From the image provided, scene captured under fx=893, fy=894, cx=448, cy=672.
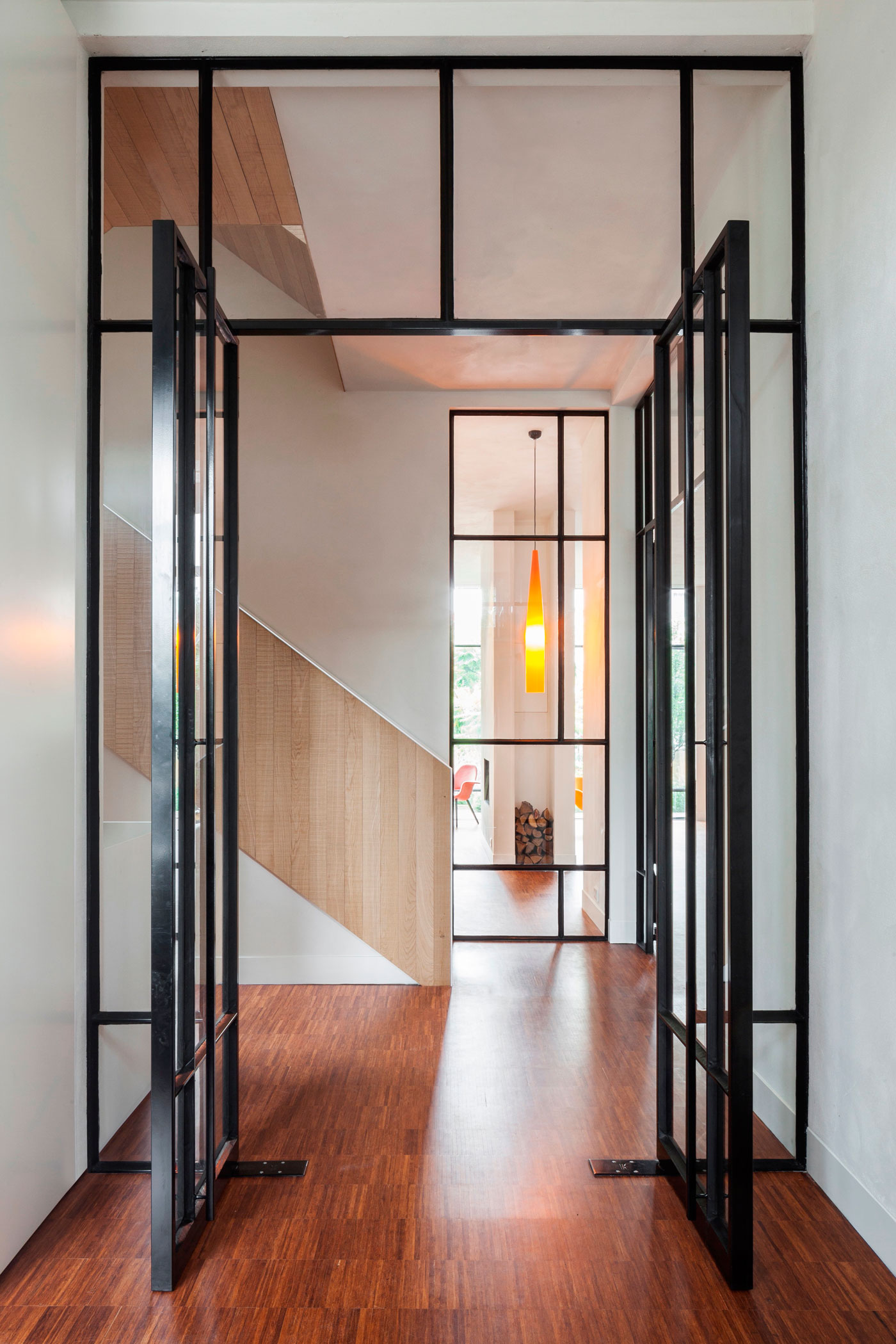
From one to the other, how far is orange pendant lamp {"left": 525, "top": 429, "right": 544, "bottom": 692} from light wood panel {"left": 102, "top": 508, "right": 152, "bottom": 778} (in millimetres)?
2513

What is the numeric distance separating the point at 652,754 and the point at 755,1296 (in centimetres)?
321

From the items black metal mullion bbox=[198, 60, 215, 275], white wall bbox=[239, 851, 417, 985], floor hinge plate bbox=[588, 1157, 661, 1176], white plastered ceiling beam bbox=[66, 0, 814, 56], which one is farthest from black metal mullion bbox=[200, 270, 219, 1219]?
white wall bbox=[239, 851, 417, 985]

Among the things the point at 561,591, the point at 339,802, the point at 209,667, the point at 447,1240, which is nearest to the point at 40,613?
the point at 209,667

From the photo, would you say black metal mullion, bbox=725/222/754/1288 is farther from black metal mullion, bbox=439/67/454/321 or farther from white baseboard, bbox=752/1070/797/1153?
black metal mullion, bbox=439/67/454/321

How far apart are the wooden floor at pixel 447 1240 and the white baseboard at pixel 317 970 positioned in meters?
1.06

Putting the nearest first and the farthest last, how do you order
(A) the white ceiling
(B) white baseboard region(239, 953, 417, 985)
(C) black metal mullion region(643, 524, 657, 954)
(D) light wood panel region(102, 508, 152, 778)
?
1. (D) light wood panel region(102, 508, 152, 778)
2. (A) the white ceiling
3. (B) white baseboard region(239, 953, 417, 985)
4. (C) black metal mullion region(643, 524, 657, 954)

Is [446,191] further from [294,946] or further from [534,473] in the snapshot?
[294,946]

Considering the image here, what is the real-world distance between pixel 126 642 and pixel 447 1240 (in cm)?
199

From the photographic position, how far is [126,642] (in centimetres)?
296

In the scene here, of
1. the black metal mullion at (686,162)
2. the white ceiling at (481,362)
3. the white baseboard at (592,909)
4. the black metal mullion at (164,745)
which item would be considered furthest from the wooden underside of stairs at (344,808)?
the black metal mullion at (686,162)

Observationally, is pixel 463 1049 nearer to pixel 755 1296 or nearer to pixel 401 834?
pixel 401 834

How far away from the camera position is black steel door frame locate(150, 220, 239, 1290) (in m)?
2.04

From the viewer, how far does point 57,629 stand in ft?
8.07

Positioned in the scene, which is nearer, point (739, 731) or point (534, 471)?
point (739, 731)
